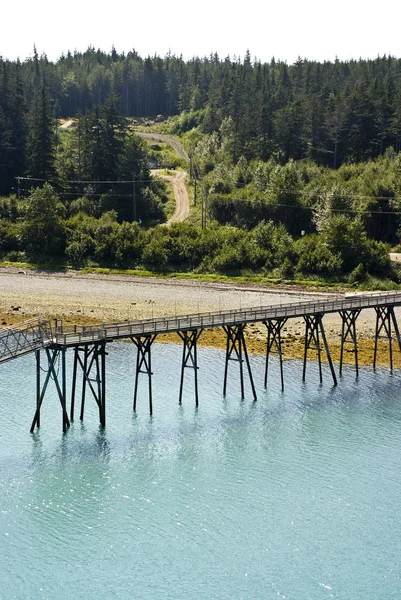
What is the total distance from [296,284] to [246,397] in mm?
30709

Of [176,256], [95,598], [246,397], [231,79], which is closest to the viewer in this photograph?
[95,598]

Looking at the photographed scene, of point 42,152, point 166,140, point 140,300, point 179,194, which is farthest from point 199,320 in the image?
point 166,140

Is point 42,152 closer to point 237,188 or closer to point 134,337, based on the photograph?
point 237,188

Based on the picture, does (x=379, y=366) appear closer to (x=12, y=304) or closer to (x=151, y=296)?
(x=151, y=296)

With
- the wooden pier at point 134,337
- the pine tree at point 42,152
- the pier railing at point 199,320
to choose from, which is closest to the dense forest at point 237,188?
the pine tree at point 42,152

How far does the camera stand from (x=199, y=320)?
53.1 metres

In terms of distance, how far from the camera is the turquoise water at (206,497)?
3309 centimetres

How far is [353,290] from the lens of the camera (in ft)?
263

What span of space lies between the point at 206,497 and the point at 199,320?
15.6 metres

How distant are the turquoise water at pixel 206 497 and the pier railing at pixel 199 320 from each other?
17.0 ft

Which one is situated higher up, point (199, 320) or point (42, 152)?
point (42, 152)

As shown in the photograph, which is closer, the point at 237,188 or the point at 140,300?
the point at 140,300

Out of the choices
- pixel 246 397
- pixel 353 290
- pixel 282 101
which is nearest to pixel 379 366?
pixel 246 397

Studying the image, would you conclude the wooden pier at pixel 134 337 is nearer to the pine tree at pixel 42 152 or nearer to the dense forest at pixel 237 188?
the dense forest at pixel 237 188
